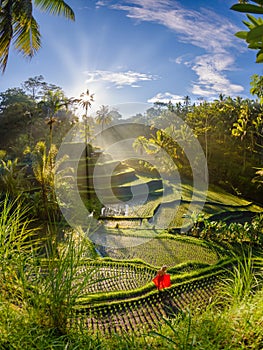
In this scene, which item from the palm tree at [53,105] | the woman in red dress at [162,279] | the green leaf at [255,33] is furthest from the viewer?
the palm tree at [53,105]

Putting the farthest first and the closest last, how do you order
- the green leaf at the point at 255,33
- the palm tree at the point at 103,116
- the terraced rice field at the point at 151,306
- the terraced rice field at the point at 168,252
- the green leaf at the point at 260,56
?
the palm tree at the point at 103,116
the terraced rice field at the point at 168,252
the terraced rice field at the point at 151,306
the green leaf at the point at 260,56
the green leaf at the point at 255,33

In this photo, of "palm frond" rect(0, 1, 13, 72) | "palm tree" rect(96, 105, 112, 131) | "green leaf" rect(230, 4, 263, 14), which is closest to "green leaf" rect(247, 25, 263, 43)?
"green leaf" rect(230, 4, 263, 14)

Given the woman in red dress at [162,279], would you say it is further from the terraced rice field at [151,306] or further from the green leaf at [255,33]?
the green leaf at [255,33]

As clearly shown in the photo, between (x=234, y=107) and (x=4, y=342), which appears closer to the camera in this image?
(x=4, y=342)

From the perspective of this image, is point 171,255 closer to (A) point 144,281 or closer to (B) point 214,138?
(A) point 144,281

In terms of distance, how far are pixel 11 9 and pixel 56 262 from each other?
16.8ft

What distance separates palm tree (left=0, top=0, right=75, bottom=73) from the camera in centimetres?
514

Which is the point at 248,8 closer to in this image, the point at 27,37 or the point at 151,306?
the point at 151,306

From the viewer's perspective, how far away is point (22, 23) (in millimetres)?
5496

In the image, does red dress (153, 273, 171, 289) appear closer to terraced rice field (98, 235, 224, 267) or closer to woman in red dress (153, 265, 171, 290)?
woman in red dress (153, 265, 171, 290)

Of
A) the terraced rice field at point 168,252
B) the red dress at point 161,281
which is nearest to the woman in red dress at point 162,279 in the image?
the red dress at point 161,281

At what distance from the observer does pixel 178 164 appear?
42.6ft

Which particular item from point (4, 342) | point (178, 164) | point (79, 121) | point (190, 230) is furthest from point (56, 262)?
point (79, 121)

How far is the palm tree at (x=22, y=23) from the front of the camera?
5.14m
